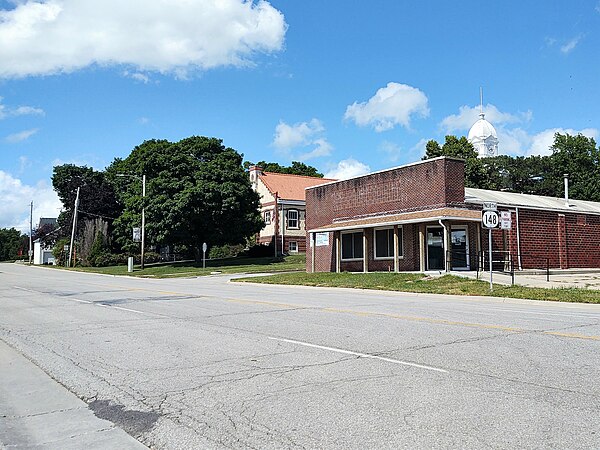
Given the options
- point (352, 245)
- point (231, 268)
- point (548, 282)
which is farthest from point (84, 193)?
point (548, 282)

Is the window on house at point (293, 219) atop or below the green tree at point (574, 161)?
below

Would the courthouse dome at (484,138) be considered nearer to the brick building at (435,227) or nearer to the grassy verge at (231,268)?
the grassy verge at (231,268)

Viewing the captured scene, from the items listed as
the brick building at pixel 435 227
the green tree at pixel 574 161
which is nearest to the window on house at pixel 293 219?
the brick building at pixel 435 227

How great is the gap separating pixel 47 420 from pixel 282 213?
180 ft

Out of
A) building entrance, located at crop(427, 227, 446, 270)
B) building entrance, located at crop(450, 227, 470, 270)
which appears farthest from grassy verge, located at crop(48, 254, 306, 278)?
building entrance, located at crop(450, 227, 470, 270)

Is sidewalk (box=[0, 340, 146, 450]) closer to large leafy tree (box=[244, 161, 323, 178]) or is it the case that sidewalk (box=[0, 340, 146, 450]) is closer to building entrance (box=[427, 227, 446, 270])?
building entrance (box=[427, 227, 446, 270])

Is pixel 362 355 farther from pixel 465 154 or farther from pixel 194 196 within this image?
pixel 465 154

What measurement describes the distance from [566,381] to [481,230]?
A: 918 inches

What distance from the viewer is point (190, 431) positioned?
17.4 ft

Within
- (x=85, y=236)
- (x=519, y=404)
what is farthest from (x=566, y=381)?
(x=85, y=236)

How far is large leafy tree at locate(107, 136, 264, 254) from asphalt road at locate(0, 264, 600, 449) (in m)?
35.5

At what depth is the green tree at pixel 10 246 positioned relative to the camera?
133750mm

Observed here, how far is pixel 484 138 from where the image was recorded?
94.3m

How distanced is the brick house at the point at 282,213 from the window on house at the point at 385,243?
28436mm
